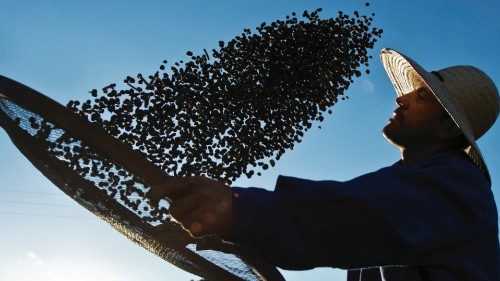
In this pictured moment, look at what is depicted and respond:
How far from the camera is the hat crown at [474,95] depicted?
2.58m

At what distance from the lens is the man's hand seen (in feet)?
4.00

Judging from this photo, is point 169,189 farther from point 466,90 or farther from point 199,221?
point 466,90

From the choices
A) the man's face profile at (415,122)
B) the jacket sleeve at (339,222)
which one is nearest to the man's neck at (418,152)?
the man's face profile at (415,122)

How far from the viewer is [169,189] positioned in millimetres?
1179

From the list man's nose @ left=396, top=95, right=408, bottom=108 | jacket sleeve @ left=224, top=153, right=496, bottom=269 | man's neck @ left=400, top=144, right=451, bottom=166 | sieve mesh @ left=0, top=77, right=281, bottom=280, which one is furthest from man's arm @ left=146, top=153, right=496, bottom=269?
man's nose @ left=396, top=95, right=408, bottom=108

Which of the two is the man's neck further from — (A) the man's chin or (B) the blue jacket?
(B) the blue jacket

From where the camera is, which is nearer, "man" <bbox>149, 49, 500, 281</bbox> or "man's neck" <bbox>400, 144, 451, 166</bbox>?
"man" <bbox>149, 49, 500, 281</bbox>

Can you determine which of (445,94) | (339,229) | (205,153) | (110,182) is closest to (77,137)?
(110,182)

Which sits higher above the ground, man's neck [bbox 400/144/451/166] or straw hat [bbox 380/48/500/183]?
straw hat [bbox 380/48/500/183]

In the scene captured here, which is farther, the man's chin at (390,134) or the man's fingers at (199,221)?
the man's chin at (390,134)

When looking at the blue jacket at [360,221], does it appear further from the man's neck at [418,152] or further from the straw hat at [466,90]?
the straw hat at [466,90]

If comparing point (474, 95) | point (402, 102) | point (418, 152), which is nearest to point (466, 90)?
point (474, 95)

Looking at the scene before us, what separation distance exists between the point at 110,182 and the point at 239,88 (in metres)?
6.34

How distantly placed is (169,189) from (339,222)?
446mm
